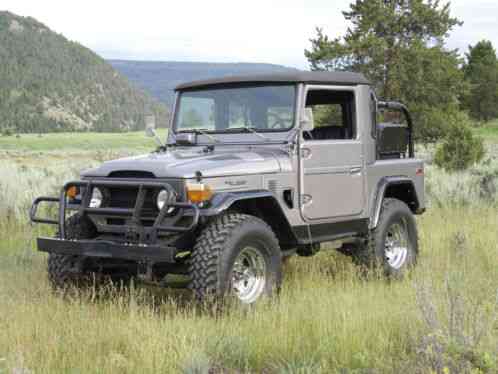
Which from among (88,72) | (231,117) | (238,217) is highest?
(88,72)

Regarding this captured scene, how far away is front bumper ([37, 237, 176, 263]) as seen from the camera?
18.6 ft

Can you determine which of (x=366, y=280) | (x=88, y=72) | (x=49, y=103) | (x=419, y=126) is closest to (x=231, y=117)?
(x=366, y=280)

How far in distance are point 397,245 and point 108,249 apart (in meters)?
3.62

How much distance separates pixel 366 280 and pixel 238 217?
216cm

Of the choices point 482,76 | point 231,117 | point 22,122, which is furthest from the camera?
point 22,122

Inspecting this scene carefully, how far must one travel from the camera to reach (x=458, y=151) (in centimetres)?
1991

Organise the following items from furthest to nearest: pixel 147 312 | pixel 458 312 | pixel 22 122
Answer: pixel 22 122 < pixel 147 312 < pixel 458 312

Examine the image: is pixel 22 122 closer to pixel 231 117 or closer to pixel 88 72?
pixel 88 72

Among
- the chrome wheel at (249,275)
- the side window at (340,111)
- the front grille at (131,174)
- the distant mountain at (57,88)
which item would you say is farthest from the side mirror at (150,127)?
the distant mountain at (57,88)

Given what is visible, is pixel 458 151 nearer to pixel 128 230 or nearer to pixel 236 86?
pixel 236 86

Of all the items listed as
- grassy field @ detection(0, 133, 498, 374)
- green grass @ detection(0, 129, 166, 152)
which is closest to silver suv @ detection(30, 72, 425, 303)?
grassy field @ detection(0, 133, 498, 374)

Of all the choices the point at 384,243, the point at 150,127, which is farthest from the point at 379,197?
the point at 150,127

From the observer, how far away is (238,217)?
618 centimetres

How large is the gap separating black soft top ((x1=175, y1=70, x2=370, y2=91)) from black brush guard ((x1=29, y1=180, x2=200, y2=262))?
1.83 metres
